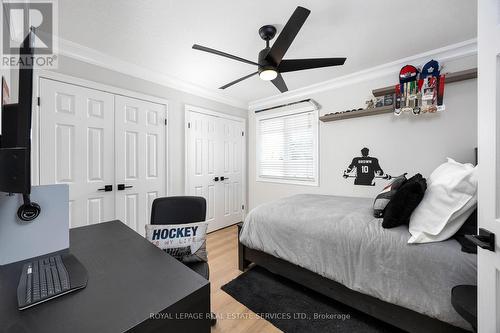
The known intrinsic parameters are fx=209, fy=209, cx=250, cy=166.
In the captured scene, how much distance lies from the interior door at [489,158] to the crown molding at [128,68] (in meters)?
3.08

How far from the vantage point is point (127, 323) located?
1.80 ft

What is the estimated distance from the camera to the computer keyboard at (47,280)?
63cm

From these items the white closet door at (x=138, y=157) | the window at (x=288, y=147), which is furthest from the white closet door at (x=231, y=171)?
the white closet door at (x=138, y=157)

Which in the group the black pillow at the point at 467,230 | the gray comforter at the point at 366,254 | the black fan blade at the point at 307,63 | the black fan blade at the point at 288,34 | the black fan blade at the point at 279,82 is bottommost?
the gray comforter at the point at 366,254

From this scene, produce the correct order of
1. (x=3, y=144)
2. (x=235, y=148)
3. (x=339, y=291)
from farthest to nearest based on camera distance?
(x=235, y=148) < (x=339, y=291) < (x=3, y=144)

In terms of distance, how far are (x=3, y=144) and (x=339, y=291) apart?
2.12m

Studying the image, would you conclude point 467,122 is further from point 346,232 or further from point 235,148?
point 235,148

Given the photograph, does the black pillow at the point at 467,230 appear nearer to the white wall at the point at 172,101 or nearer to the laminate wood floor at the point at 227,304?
the laminate wood floor at the point at 227,304

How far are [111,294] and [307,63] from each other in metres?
2.02

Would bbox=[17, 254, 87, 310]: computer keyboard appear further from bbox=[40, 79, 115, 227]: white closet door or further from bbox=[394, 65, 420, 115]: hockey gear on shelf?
bbox=[394, 65, 420, 115]: hockey gear on shelf

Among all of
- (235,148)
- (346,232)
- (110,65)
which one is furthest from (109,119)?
(346,232)

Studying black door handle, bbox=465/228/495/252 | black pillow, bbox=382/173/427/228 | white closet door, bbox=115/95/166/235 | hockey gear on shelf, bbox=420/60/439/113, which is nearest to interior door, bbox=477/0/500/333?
black door handle, bbox=465/228/495/252

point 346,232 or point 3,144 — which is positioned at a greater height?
point 3,144

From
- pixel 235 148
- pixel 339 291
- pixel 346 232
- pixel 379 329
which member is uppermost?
pixel 235 148
